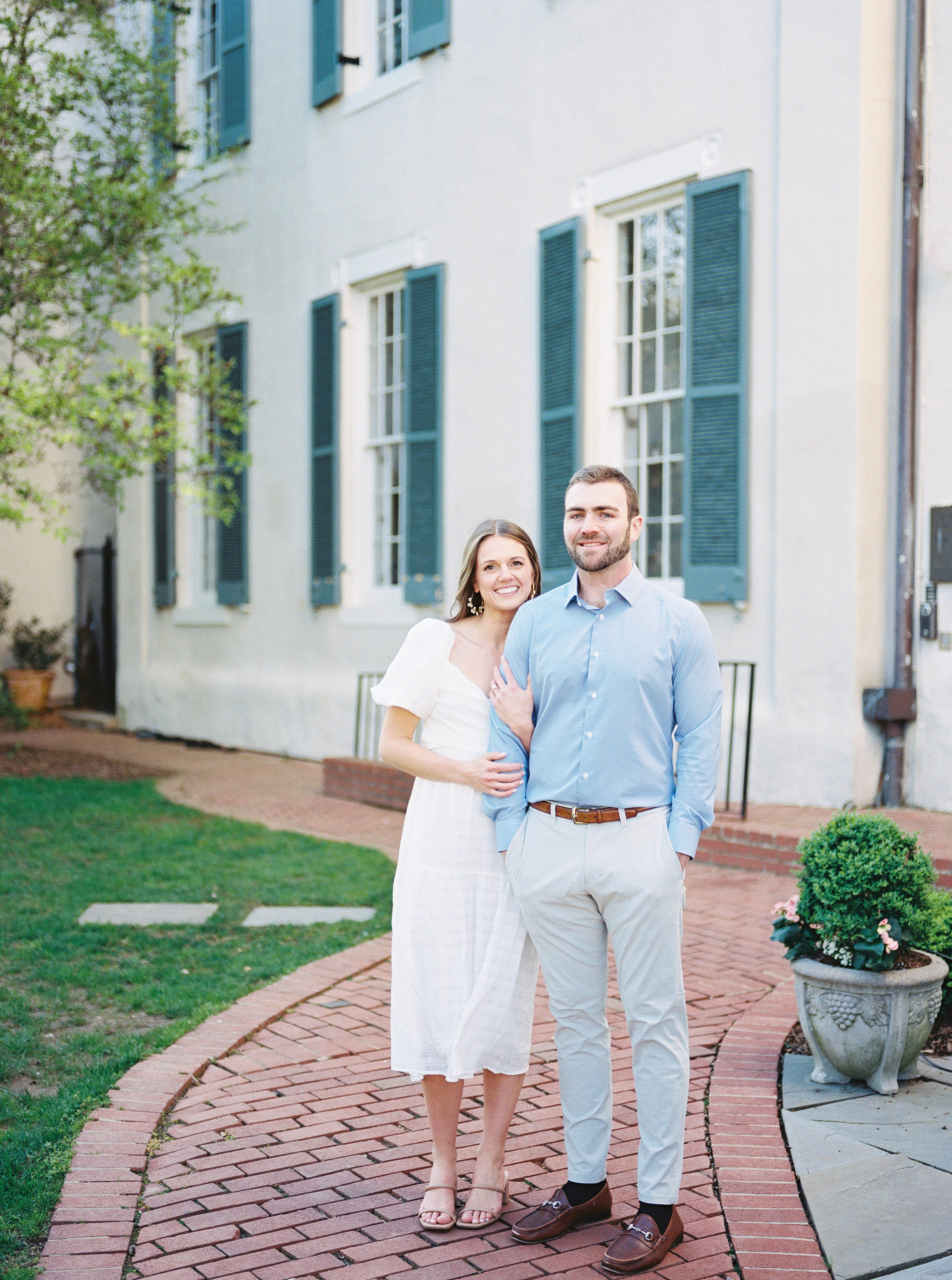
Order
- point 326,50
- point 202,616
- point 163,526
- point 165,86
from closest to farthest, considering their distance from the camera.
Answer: point 165,86, point 326,50, point 202,616, point 163,526

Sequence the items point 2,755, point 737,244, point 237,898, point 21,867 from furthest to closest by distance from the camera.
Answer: point 2,755 → point 737,244 → point 21,867 → point 237,898

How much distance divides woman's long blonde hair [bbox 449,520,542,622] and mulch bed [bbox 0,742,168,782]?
811 centimetres

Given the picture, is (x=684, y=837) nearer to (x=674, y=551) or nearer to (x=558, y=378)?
(x=674, y=551)

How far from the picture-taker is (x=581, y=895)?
295 centimetres

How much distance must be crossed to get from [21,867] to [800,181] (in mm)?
5816

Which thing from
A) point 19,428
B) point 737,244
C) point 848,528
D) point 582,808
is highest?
point 737,244

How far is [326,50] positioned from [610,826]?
33.7 feet

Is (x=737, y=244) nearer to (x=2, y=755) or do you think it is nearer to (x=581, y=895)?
(x=581, y=895)

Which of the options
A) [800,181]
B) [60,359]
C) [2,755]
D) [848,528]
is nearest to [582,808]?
[848,528]

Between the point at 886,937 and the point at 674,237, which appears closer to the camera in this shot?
the point at 886,937

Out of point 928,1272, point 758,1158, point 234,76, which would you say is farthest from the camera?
point 234,76

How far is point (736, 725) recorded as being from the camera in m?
8.10

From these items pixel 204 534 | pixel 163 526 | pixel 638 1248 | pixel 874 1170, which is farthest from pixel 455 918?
pixel 163 526

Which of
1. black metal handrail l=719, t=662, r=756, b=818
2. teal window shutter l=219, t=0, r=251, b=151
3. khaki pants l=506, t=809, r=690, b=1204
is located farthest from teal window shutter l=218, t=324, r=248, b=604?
khaki pants l=506, t=809, r=690, b=1204
